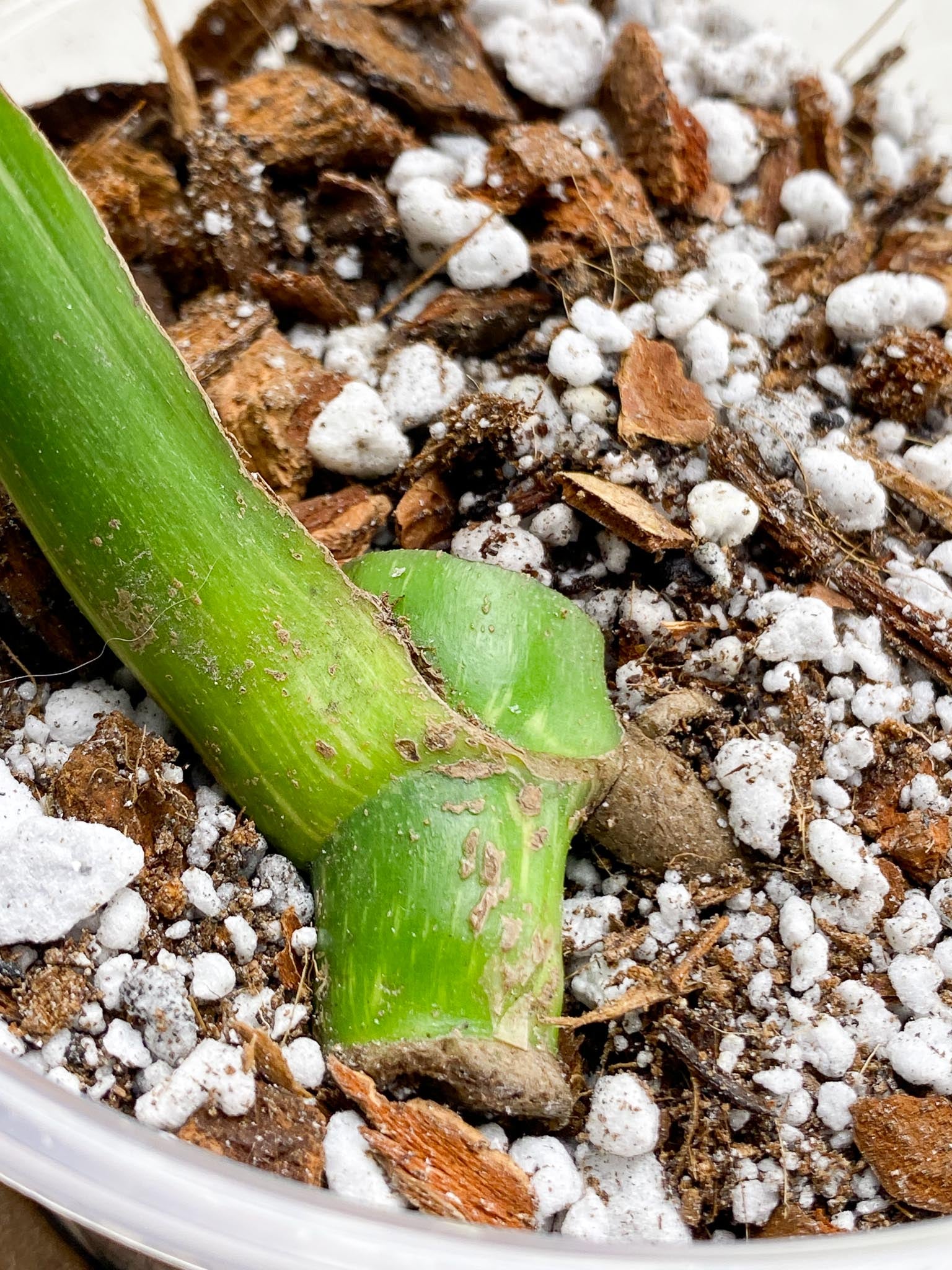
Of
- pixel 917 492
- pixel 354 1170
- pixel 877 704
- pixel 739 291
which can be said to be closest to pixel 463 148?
pixel 739 291

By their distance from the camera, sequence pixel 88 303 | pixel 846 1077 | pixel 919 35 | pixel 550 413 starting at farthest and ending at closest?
pixel 919 35
pixel 550 413
pixel 846 1077
pixel 88 303

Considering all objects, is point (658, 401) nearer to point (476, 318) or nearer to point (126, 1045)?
point (476, 318)

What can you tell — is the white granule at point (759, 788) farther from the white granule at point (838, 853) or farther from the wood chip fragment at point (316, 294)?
the wood chip fragment at point (316, 294)

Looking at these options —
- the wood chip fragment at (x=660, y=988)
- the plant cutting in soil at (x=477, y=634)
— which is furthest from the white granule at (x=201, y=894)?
the wood chip fragment at (x=660, y=988)

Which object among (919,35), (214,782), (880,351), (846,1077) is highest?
(919,35)

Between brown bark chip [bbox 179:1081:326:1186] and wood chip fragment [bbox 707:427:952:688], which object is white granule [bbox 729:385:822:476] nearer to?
wood chip fragment [bbox 707:427:952:688]

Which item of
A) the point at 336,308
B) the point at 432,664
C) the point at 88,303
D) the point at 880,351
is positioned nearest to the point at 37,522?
the point at 88,303

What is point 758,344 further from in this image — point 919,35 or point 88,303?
point 919,35
